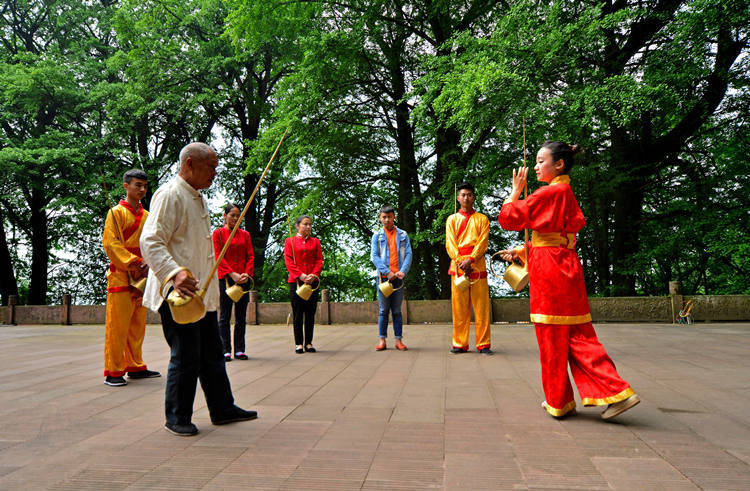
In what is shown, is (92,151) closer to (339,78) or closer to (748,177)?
(339,78)

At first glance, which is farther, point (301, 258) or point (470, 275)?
point (301, 258)

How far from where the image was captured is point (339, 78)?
44.0 feet

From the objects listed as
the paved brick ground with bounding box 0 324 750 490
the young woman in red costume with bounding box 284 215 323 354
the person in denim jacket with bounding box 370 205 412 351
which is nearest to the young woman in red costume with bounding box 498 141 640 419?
the paved brick ground with bounding box 0 324 750 490

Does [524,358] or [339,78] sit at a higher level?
[339,78]

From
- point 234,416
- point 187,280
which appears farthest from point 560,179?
point 234,416

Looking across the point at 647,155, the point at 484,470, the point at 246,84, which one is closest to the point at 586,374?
the point at 484,470

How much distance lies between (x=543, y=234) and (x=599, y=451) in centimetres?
149

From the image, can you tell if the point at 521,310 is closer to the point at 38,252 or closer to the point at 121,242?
the point at 121,242

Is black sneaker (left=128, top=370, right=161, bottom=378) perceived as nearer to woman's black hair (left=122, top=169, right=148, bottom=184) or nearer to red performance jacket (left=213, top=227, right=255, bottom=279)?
red performance jacket (left=213, top=227, right=255, bottom=279)

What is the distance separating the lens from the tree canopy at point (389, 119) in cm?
902

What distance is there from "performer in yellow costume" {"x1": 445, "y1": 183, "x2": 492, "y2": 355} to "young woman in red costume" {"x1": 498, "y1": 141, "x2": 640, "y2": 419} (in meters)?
2.70

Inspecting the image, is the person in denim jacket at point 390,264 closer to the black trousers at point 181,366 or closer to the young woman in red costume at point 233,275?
the young woman in red costume at point 233,275

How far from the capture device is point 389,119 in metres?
15.5

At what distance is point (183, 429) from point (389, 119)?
13791mm
